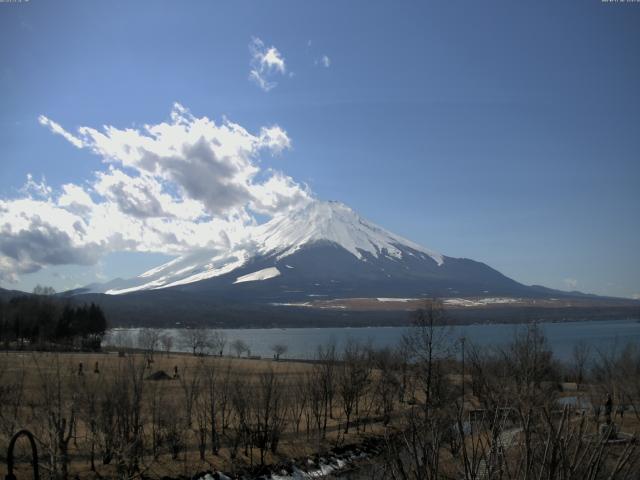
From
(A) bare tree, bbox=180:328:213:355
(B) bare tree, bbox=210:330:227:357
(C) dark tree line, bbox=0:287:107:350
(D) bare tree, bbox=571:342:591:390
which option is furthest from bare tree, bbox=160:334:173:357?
(D) bare tree, bbox=571:342:591:390

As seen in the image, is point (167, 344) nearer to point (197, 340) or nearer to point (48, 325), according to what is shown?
point (197, 340)

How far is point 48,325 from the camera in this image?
8662cm

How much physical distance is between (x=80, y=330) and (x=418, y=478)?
95180 millimetres

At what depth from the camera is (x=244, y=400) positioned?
25.5 meters

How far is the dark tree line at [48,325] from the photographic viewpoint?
8106 centimetres

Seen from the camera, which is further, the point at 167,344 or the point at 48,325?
the point at 167,344

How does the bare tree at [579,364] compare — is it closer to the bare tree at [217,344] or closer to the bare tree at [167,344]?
the bare tree at [167,344]

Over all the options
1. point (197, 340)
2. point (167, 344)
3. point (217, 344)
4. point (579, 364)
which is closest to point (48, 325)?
point (167, 344)

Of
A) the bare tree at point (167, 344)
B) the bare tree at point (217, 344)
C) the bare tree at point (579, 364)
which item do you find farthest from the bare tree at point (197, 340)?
the bare tree at point (579, 364)

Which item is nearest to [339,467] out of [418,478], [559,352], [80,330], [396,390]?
[396,390]

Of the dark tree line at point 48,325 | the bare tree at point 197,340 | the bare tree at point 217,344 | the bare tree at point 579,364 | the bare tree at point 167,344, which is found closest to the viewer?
the bare tree at point 579,364

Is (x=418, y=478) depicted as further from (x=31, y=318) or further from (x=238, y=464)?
(x=31, y=318)

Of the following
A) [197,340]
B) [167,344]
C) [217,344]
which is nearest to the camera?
[167,344]

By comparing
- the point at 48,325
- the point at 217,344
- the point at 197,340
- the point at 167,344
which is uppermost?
the point at 48,325
